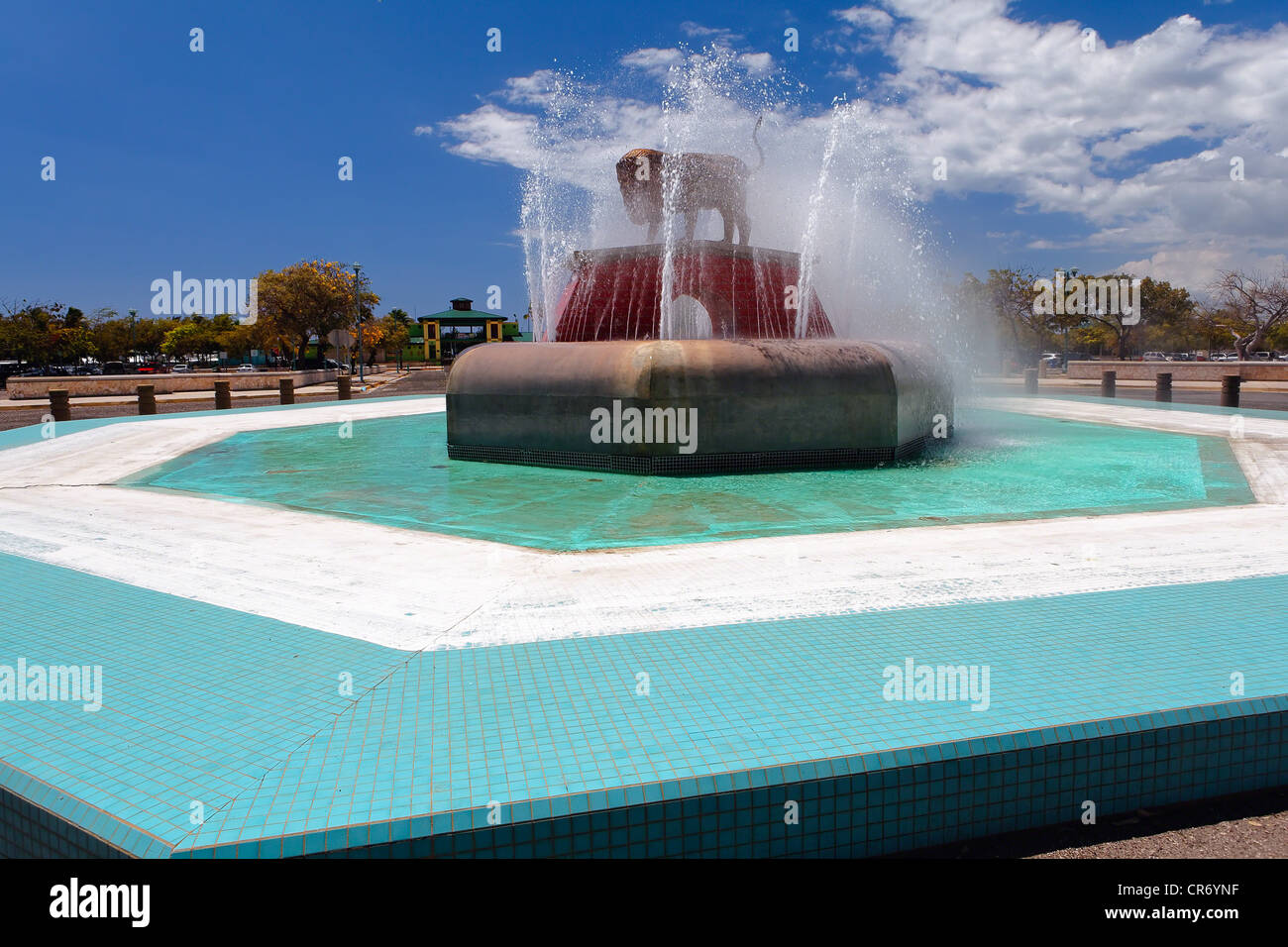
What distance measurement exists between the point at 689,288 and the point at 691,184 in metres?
1.95

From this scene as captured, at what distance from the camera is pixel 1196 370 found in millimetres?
41000

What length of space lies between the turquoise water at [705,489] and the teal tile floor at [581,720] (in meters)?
2.92

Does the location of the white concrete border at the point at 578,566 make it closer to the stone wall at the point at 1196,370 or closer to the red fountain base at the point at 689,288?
the red fountain base at the point at 689,288

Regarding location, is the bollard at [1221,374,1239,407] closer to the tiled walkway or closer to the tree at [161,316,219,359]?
the tiled walkway

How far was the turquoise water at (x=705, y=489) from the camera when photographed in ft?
26.4

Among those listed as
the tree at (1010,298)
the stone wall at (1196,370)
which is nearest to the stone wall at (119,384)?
the stone wall at (1196,370)

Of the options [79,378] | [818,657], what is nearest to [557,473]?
[818,657]

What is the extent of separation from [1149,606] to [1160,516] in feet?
11.4

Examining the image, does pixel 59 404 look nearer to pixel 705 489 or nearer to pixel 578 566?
pixel 705 489

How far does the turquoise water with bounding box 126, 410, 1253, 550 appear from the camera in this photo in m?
8.04

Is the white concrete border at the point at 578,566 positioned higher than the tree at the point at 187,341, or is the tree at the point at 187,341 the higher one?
the tree at the point at 187,341
